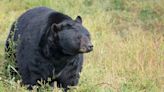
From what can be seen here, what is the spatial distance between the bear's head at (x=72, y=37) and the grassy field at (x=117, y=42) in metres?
0.46

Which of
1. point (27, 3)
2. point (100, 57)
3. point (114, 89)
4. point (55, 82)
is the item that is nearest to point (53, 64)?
point (55, 82)

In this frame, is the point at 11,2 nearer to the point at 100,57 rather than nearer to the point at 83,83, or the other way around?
the point at 100,57

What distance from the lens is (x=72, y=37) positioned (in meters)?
5.91

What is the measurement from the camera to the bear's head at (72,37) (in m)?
5.78

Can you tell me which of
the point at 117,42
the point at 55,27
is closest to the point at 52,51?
the point at 55,27

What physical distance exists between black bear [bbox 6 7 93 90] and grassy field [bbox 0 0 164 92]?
250 millimetres

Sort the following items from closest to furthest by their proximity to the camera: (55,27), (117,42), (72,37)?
(72,37) → (55,27) → (117,42)

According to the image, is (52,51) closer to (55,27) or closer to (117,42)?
(55,27)

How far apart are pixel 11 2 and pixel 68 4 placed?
4.52ft

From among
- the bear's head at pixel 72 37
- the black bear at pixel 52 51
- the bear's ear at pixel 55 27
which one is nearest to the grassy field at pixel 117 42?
the black bear at pixel 52 51

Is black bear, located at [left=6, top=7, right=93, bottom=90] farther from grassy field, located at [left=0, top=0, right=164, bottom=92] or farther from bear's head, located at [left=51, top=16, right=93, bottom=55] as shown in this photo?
grassy field, located at [left=0, top=0, right=164, bottom=92]

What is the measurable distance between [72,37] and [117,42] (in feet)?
14.2

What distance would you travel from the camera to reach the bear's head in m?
5.78

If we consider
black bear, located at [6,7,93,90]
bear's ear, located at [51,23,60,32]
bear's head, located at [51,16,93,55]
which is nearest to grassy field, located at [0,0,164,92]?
black bear, located at [6,7,93,90]
